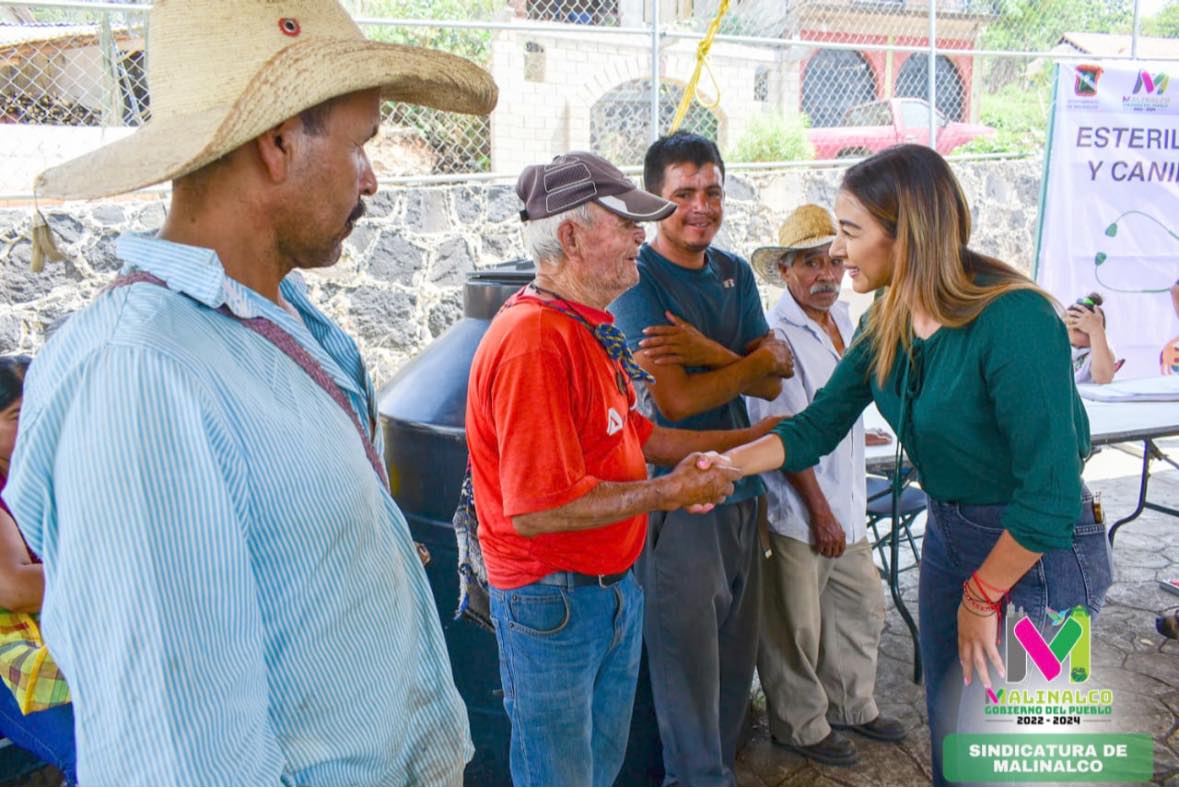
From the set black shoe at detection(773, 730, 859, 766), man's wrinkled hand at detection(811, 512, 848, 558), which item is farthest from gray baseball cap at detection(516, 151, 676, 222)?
black shoe at detection(773, 730, 859, 766)

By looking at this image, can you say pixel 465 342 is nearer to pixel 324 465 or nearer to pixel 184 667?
pixel 324 465

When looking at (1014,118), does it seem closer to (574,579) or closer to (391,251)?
(391,251)

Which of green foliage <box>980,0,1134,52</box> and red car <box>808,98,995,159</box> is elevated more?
green foliage <box>980,0,1134,52</box>

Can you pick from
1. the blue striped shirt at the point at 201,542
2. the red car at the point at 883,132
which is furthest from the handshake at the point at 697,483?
the red car at the point at 883,132

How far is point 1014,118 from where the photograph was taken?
38.5 feet

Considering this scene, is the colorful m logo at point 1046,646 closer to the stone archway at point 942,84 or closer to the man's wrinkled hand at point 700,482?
the man's wrinkled hand at point 700,482

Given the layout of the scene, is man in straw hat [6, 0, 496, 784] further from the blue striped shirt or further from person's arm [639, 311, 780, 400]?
person's arm [639, 311, 780, 400]

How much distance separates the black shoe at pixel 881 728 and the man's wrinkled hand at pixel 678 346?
66.7 inches

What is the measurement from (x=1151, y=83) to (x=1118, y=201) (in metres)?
0.72

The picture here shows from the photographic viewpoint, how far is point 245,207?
117 cm

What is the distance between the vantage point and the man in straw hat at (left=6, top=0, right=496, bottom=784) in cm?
91

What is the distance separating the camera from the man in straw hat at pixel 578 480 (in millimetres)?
2064

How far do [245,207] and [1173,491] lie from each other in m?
6.97

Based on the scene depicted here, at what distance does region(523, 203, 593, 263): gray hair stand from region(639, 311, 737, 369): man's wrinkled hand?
52 cm
